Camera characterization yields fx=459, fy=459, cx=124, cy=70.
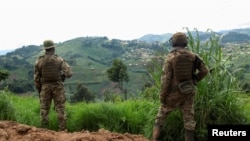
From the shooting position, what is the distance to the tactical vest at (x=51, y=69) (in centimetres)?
1010

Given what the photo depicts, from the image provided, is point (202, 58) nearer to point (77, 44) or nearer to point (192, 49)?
point (192, 49)

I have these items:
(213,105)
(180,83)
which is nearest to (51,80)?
(180,83)

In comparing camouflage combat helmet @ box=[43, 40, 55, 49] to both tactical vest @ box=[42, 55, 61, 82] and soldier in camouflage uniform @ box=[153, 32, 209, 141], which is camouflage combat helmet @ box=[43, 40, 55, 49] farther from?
soldier in camouflage uniform @ box=[153, 32, 209, 141]

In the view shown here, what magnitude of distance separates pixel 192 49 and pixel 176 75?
40.3 inches

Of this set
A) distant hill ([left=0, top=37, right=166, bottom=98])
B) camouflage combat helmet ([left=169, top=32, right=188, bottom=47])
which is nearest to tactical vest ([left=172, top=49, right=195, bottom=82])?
camouflage combat helmet ([left=169, top=32, right=188, bottom=47])

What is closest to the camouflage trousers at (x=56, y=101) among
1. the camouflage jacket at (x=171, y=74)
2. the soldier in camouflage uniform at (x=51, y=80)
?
the soldier in camouflage uniform at (x=51, y=80)

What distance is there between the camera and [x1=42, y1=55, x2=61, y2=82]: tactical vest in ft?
33.1

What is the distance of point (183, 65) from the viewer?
24.2 feet

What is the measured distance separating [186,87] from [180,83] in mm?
122

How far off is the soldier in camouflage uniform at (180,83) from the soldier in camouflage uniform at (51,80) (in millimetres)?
3222

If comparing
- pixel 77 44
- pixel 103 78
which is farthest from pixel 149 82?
pixel 77 44

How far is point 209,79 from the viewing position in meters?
8.05

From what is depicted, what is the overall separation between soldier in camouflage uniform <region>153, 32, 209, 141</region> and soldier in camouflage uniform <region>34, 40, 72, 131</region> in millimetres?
3222

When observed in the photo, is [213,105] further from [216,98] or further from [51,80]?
[51,80]
